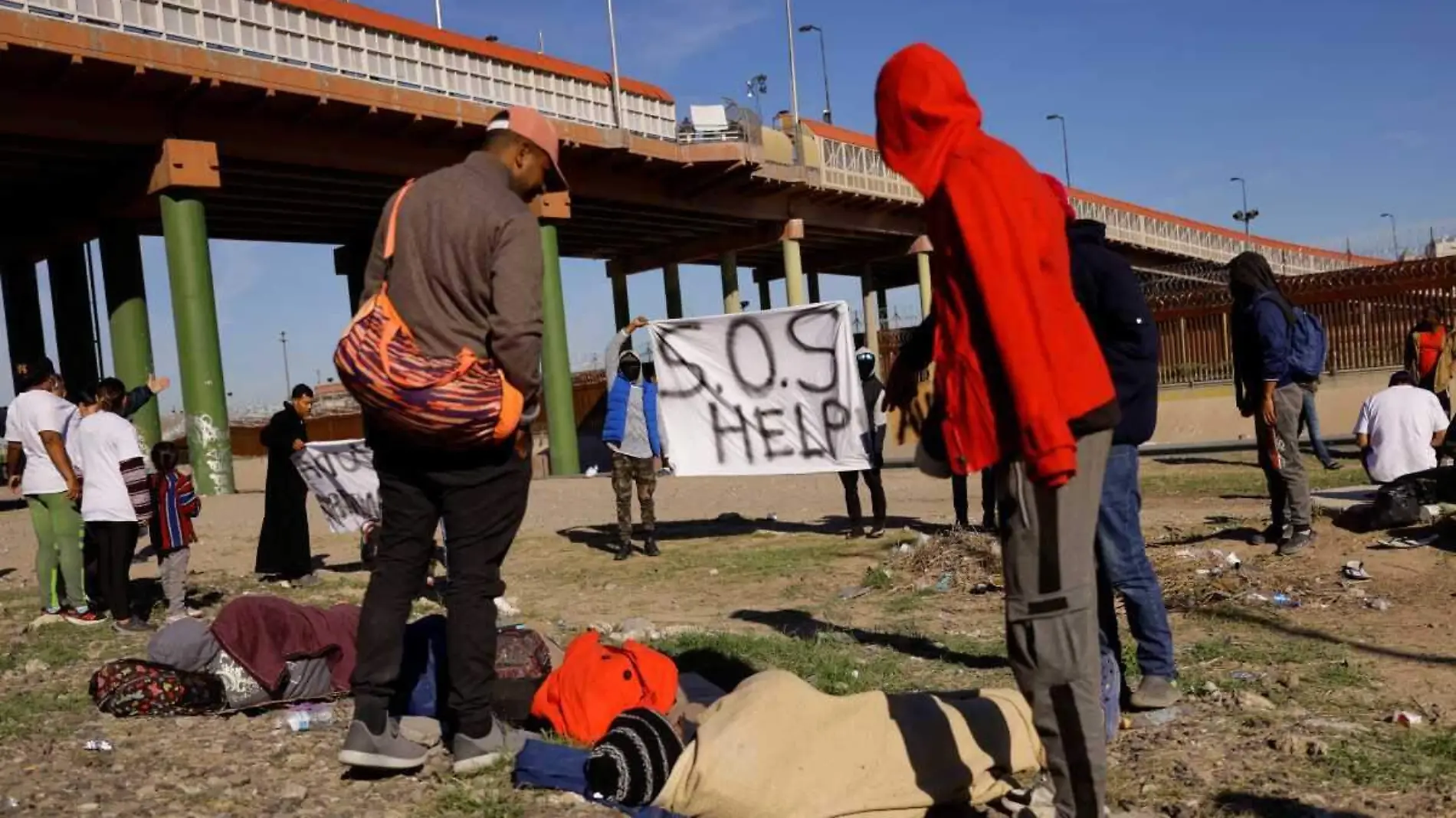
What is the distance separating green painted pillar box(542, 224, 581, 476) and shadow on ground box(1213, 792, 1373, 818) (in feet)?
72.0

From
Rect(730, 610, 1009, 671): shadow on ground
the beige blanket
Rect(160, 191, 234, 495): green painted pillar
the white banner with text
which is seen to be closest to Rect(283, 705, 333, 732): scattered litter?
the beige blanket

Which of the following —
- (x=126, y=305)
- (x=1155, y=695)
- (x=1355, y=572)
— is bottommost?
(x=1355, y=572)

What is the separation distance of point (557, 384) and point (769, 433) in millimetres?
14664

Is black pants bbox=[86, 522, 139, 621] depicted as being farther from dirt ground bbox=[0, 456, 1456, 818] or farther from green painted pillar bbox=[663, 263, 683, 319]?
green painted pillar bbox=[663, 263, 683, 319]

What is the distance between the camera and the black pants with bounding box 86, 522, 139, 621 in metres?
7.46

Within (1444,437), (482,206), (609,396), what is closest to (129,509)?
(609,396)

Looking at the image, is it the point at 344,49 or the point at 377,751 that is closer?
the point at 377,751

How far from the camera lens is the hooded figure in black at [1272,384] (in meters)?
7.10

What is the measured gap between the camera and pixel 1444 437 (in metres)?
8.38

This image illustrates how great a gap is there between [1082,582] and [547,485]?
16553 millimetres

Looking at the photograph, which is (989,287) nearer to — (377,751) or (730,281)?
(377,751)

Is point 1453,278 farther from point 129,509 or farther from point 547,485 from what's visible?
point 129,509

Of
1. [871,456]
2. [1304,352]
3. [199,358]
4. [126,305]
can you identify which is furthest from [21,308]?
[1304,352]

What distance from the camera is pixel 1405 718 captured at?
400cm
